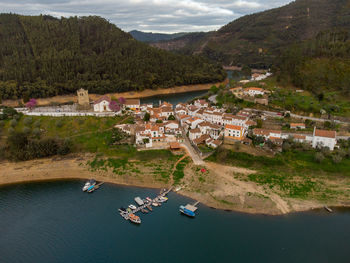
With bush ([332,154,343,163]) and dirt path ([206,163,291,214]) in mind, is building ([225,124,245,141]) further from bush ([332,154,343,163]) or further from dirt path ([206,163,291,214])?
bush ([332,154,343,163])

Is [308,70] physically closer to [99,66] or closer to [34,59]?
[99,66]

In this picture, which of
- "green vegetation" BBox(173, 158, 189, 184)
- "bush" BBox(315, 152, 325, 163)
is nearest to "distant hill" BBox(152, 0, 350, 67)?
"bush" BBox(315, 152, 325, 163)

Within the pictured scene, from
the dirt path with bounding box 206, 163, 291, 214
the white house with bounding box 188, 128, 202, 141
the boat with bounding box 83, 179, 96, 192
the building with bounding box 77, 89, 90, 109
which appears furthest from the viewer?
the building with bounding box 77, 89, 90, 109

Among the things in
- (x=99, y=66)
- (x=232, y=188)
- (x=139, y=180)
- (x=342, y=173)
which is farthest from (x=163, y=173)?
(x=99, y=66)

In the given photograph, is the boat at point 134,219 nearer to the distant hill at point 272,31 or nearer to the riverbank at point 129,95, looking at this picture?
Result: the riverbank at point 129,95

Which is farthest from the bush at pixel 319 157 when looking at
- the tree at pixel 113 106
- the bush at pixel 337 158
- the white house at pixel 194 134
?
the tree at pixel 113 106

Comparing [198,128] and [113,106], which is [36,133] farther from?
[198,128]
